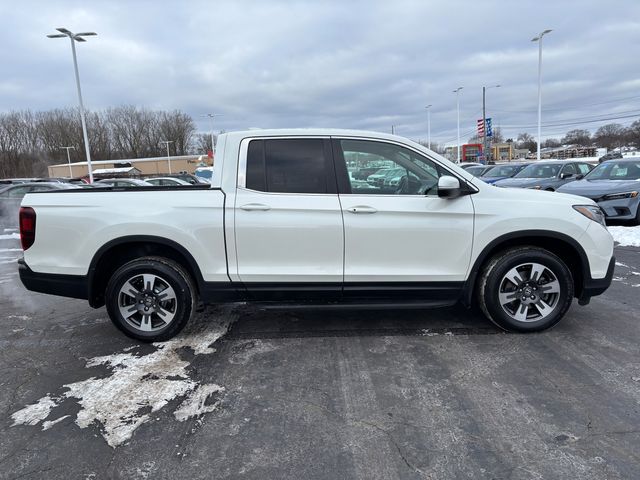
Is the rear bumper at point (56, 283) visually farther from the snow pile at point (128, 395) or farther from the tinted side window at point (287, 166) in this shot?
the tinted side window at point (287, 166)

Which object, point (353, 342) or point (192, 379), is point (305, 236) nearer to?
point (353, 342)

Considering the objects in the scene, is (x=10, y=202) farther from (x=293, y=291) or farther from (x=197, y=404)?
(x=197, y=404)

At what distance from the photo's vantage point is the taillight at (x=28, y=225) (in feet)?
13.1

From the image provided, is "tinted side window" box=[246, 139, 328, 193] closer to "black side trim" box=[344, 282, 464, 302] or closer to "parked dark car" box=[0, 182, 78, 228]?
"black side trim" box=[344, 282, 464, 302]

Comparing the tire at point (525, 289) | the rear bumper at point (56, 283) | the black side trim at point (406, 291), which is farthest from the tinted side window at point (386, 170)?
the rear bumper at point (56, 283)

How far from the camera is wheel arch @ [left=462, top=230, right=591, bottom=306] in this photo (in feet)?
13.2

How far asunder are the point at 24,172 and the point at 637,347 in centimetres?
10337

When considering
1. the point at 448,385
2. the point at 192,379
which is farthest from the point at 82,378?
the point at 448,385

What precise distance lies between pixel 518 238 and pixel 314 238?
6.25ft

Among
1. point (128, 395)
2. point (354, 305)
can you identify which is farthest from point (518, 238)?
point (128, 395)

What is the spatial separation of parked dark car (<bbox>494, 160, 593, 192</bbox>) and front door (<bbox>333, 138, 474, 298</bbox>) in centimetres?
1069

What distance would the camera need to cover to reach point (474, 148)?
6162 cm

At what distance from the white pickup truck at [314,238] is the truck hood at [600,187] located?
7.21 metres

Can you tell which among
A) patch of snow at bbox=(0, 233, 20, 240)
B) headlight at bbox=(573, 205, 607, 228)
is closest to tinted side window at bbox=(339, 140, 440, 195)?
headlight at bbox=(573, 205, 607, 228)
